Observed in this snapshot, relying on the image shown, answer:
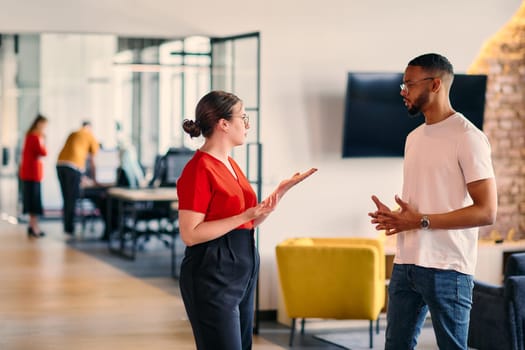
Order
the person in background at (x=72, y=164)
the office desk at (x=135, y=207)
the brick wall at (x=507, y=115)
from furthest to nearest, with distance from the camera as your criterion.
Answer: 1. the person in background at (x=72, y=164)
2. the office desk at (x=135, y=207)
3. the brick wall at (x=507, y=115)

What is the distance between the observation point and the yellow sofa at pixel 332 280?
6.96 m

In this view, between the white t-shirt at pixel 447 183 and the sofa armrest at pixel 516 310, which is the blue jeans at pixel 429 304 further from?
the sofa armrest at pixel 516 310

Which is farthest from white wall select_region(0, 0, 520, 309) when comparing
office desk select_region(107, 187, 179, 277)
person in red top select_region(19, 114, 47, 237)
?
person in red top select_region(19, 114, 47, 237)

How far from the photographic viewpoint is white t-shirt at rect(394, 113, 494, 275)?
3699 millimetres

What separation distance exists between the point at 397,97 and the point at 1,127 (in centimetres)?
1306

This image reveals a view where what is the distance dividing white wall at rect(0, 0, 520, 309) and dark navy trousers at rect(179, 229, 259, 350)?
4226mm

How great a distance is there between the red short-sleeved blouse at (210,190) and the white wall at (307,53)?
4.21 m

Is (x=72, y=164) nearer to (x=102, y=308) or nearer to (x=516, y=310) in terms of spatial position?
(x=102, y=308)

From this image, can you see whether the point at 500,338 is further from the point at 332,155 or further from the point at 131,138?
the point at 131,138

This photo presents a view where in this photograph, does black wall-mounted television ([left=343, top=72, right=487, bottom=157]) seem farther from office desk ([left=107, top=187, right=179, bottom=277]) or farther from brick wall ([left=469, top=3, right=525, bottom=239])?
office desk ([left=107, top=187, right=179, bottom=277])

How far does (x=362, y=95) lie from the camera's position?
8094 mm

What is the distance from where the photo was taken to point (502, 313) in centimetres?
623

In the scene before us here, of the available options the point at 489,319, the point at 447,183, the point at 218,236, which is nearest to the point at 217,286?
the point at 218,236

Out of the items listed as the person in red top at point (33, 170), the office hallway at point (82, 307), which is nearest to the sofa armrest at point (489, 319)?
the office hallway at point (82, 307)
